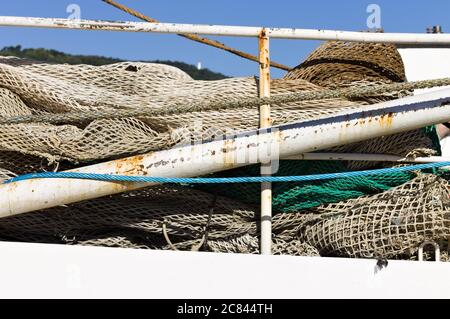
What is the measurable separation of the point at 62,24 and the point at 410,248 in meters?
1.66

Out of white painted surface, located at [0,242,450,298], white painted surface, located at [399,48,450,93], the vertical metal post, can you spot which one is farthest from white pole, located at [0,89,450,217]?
white painted surface, located at [399,48,450,93]

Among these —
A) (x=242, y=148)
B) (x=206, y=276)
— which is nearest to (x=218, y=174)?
(x=242, y=148)

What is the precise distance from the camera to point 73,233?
2.81m

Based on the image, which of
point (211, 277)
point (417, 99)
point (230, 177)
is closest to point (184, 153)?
point (230, 177)

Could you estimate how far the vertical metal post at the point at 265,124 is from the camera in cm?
251

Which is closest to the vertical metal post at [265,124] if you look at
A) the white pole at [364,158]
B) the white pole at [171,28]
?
the white pole at [171,28]

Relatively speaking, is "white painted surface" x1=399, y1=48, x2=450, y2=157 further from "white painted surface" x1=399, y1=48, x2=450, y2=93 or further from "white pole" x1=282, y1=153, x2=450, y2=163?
"white pole" x1=282, y1=153, x2=450, y2=163

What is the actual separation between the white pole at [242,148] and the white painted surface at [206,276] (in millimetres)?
226

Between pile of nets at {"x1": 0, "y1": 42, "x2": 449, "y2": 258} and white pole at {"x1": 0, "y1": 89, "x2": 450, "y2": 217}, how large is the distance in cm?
11

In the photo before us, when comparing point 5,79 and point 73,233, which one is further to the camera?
point 73,233

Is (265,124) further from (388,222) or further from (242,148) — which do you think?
(388,222)

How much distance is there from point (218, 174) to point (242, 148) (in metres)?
0.29

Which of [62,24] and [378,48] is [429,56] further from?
[62,24]

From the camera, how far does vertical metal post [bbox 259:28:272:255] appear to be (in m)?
2.51
